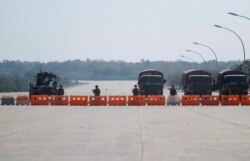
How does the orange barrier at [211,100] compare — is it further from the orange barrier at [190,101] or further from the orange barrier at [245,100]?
the orange barrier at [245,100]

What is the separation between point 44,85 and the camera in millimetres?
62125

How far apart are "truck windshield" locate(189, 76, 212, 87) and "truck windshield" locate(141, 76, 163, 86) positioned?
3.60 metres

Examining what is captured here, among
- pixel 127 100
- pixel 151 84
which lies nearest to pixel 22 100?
pixel 127 100

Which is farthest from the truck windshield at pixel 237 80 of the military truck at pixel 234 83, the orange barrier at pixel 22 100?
the orange barrier at pixel 22 100

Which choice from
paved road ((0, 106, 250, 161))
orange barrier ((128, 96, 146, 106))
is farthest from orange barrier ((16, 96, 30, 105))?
paved road ((0, 106, 250, 161))

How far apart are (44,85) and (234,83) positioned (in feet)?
61.4

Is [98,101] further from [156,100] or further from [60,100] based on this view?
[156,100]

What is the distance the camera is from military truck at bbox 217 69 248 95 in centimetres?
5803

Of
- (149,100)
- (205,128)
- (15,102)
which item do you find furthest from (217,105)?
(205,128)

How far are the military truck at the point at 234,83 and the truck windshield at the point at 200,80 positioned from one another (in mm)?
1498

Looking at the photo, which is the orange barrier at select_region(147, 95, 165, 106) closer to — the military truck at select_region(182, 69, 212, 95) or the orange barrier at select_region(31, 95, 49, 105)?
the orange barrier at select_region(31, 95, 49, 105)

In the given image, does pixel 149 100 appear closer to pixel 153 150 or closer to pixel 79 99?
pixel 79 99

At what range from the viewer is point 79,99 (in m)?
52.9

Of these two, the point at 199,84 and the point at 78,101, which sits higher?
the point at 199,84
